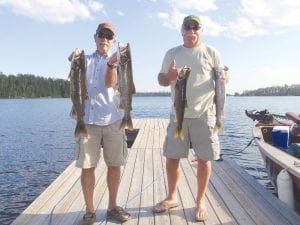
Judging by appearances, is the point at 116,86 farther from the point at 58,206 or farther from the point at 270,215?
the point at 270,215

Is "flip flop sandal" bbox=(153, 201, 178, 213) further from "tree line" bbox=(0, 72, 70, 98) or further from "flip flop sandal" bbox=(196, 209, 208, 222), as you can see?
"tree line" bbox=(0, 72, 70, 98)

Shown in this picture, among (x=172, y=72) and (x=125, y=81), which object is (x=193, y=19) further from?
(x=125, y=81)

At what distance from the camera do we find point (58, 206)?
17.6ft

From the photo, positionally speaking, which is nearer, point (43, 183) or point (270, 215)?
point (270, 215)

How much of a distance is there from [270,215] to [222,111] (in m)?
Result: 1.59

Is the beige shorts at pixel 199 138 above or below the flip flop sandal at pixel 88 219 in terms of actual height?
above

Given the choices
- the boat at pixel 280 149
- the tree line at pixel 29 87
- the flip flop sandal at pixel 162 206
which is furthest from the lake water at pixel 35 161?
the tree line at pixel 29 87

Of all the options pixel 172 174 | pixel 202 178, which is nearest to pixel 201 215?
pixel 202 178

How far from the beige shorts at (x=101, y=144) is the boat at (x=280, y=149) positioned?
300 centimetres

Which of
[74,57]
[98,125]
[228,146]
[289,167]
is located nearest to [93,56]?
[74,57]

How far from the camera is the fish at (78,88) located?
403cm

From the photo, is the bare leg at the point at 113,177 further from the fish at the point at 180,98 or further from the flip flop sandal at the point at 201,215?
the flip flop sandal at the point at 201,215

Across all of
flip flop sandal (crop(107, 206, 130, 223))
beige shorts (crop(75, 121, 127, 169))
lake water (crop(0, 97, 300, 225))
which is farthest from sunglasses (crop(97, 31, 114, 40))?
lake water (crop(0, 97, 300, 225))

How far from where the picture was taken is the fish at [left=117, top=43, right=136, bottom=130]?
13.1ft
